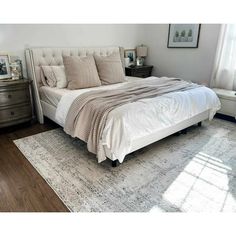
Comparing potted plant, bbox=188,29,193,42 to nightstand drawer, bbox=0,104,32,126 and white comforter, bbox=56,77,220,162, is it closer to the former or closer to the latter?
white comforter, bbox=56,77,220,162

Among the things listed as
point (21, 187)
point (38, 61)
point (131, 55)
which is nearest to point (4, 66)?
point (38, 61)

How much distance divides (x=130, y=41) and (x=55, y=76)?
2.32m

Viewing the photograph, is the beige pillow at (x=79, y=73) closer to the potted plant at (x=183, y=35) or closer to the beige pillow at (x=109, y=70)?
the beige pillow at (x=109, y=70)

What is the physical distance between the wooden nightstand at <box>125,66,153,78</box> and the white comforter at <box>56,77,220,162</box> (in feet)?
5.97

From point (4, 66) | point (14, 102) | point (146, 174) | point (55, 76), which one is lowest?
point (146, 174)

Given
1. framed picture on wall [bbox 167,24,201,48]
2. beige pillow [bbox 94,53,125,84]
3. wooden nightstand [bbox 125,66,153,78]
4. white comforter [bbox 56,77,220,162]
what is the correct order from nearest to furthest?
white comforter [bbox 56,77,220,162] < beige pillow [bbox 94,53,125,84] < framed picture on wall [bbox 167,24,201,48] < wooden nightstand [bbox 125,66,153,78]

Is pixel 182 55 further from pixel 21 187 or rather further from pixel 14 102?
pixel 21 187

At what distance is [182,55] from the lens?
429cm

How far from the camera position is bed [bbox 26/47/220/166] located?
1.95 meters

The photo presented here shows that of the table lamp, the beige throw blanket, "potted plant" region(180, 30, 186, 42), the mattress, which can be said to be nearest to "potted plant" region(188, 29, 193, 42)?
"potted plant" region(180, 30, 186, 42)

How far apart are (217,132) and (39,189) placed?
8.44 ft

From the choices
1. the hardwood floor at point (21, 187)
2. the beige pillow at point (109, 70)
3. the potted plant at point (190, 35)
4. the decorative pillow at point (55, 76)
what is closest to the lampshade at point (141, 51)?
the potted plant at point (190, 35)

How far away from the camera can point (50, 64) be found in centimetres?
334

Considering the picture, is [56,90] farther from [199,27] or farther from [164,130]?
[199,27]
